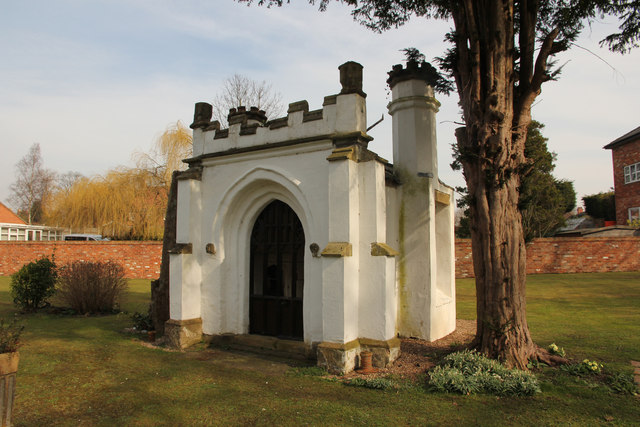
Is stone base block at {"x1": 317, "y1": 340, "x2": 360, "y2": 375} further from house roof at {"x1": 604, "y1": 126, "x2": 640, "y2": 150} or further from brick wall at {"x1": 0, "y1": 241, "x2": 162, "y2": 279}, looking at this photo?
house roof at {"x1": 604, "y1": 126, "x2": 640, "y2": 150}

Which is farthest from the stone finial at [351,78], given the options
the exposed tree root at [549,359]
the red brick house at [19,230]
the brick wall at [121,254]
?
the red brick house at [19,230]

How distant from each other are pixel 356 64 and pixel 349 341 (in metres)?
5.06

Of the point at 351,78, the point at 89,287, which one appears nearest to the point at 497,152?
the point at 351,78

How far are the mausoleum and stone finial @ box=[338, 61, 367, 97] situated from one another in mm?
21

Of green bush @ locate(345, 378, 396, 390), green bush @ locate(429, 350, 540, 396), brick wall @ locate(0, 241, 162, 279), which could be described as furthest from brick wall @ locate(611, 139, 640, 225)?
brick wall @ locate(0, 241, 162, 279)

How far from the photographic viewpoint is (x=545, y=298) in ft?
47.5

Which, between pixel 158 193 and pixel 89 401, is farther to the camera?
pixel 158 193

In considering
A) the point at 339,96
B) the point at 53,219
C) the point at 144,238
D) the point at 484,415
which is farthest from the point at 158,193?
the point at 484,415

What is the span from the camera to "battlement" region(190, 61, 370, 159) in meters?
7.57

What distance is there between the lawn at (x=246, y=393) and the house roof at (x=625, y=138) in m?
22.5

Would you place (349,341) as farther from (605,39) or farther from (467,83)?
(605,39)

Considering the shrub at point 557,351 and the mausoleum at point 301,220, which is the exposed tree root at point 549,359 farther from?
the mausoleum at point 301,220

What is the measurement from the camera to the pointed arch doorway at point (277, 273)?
332 inches

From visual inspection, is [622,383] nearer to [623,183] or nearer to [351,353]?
[351,353]
